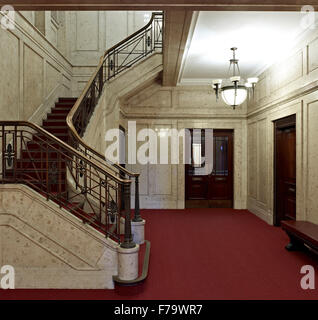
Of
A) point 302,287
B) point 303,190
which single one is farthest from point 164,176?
point 302,287

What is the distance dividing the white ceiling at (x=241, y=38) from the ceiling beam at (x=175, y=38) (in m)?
0.18

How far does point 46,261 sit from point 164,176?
4.81m

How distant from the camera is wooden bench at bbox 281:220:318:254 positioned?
139 inches

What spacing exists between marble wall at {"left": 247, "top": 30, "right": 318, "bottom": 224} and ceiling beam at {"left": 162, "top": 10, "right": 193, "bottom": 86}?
2.09 metres

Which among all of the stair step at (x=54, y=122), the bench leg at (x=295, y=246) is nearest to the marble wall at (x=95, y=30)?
the stair step at (x=54, y=122)

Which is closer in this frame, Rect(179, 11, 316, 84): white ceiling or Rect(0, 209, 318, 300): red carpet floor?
Rect(0, 209, 318, 300): red carpet floor

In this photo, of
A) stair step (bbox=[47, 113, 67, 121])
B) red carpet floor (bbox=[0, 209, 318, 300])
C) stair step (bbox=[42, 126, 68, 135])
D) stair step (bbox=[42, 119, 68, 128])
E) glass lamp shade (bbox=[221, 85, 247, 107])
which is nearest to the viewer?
red carpet floor (bbox=[0, 209, 318, 300])

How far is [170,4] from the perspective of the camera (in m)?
2.57

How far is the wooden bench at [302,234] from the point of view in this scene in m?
3.52

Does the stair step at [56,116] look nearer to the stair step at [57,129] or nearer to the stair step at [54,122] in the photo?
the stair step at [54,122]

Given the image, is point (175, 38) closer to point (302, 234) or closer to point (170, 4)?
point (170, 4)

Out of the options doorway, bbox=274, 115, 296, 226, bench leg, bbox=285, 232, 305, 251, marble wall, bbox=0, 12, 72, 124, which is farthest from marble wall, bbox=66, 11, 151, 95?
bench leg, bbox=285, 232, 305, 251

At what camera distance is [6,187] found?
3061 mm

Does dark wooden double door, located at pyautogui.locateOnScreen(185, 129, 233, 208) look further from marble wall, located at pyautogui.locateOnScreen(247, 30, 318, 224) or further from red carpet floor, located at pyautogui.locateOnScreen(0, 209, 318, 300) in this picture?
red carpet floor, located at pyautogui.locateOnScreen(0, 209, 318, 300)
